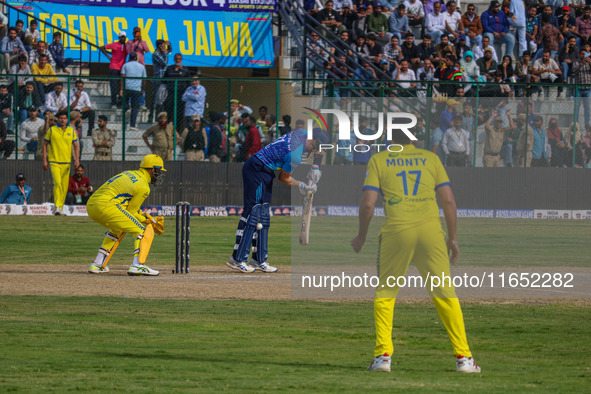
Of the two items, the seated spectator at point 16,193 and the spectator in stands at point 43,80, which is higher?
the spectator in stands at point 43,80

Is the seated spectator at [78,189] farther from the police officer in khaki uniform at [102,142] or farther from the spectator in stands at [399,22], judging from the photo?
the spectator in stands at [399,22]

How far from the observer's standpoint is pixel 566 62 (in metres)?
31.6

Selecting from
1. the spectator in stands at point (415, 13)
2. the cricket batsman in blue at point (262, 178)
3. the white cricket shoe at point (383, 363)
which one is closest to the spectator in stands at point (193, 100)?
the spectator in stands at point (415, 13)

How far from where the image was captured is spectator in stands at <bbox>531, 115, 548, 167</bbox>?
83.6ft

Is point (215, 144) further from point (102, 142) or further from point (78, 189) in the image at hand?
point (78, 189)

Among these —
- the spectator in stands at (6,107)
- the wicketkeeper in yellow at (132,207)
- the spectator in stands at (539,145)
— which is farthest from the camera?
the spectator in stands at (6,107)

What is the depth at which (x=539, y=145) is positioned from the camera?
2578 centimetres

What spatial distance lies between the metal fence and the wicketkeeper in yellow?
10.8 meters

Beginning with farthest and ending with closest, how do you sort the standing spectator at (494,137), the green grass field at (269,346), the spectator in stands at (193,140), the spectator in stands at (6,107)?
the spectator in stands at (193,140)
the spectator in stands at (6,107)
the standing spectator at (494,137)
the green grass field at (269,346)

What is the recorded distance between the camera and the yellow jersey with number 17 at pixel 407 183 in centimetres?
818

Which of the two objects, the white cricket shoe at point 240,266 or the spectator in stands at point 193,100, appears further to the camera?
the spectator in stands at point 193,100

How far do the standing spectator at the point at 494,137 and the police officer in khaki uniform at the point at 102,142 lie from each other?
967 centimetres

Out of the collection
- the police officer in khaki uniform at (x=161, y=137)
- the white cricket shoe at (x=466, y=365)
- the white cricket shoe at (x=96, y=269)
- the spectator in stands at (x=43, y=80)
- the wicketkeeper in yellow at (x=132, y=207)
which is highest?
the spectator in stands at (x=43, y=80)

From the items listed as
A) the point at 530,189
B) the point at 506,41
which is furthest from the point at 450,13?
the point at 530,189
